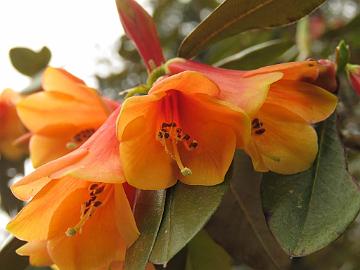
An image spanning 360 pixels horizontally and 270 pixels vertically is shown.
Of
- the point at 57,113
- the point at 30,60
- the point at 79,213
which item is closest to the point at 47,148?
the point at 57,113

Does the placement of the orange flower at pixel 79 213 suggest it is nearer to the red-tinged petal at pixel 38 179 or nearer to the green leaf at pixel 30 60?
the red-tinged petal at pixel 38 179

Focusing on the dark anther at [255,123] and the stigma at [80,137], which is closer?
the dark anther at [255,123]

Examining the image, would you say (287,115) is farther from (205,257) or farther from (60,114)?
(60,114)

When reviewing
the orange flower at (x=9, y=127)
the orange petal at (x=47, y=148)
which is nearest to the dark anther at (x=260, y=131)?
the orange petal at (x=47, y=148)

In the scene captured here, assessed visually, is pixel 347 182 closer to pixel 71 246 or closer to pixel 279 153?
pixel 279 153

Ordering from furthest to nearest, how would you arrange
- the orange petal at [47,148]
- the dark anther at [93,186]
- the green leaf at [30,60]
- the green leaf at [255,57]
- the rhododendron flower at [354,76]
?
1. the green leaf at [30,60]
2. the green leaf at [255,57]
3. the orange petal at [47,148]
4. the rhododendron flower at [354,76]
5. the dark anther at [93,186]

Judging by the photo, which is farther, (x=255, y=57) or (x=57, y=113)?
(x=255, y=57)
